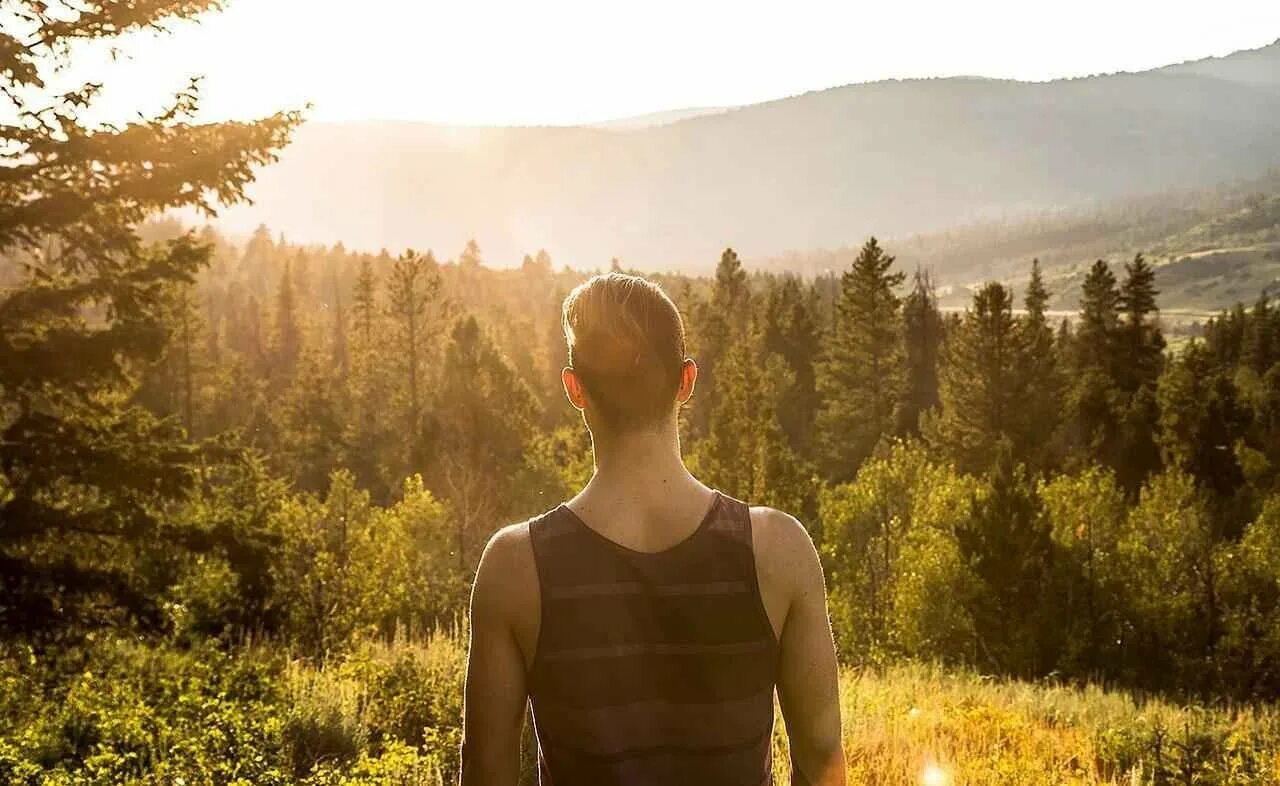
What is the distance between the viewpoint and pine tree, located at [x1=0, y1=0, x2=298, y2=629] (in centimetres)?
987

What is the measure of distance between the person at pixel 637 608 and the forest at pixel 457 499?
4364 millimetres

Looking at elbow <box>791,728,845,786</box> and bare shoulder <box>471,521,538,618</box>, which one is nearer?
bare shoulder <box>471,521,538,618</box>

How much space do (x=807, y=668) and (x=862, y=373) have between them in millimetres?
53724

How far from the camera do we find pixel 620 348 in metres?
2.41

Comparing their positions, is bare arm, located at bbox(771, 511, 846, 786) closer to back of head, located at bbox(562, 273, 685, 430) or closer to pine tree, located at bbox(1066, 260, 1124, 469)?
back of head, located at bbox(562, 273, 685, 430)

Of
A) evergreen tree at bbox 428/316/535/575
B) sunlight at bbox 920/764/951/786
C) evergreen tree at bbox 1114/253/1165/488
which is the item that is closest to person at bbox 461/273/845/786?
sunlight at bbox 920/764/951/786

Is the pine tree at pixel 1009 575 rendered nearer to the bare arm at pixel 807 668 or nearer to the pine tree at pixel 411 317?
the bare arm at pixel 807 668

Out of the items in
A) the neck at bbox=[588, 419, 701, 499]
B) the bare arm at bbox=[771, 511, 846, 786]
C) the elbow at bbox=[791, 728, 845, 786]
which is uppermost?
the neck at bbox=[588, 419, 701, 499]

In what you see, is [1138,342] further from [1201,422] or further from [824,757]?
[824,757]

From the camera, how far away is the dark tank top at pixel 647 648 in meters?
2.33

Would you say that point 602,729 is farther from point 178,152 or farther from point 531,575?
point 178,152

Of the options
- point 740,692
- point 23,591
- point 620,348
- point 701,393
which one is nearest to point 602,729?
point 740,692

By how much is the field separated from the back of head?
4278 millimetres

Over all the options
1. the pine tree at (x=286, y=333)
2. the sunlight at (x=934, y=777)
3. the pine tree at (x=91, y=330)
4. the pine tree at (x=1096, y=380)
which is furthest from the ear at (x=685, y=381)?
the pine tree at (x=286, y=333)
